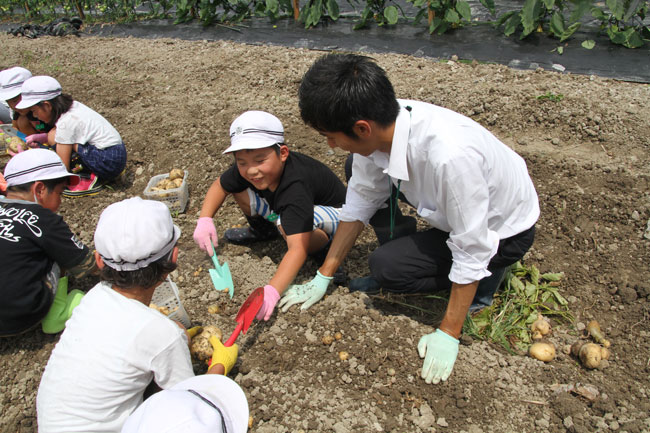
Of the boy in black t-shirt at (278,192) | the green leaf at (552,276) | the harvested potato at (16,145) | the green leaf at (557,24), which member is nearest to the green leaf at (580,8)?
the green leaf at (557,24)

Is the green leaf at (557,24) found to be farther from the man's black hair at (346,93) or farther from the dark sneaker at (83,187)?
the dark sneaker at (83,187)

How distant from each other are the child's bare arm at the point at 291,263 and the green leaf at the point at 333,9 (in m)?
4.74

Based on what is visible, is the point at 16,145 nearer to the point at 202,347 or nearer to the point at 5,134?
the point at 5,134

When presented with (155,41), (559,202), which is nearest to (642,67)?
(559,202)

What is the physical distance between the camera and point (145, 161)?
12.5ft

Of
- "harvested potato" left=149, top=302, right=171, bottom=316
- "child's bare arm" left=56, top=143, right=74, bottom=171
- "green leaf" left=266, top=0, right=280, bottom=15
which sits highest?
"green leaf" left=266, top=0, right=280, bottom=15

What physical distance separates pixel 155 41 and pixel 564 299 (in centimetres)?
645

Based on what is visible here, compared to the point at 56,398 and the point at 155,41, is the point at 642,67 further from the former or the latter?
the point at 155,41

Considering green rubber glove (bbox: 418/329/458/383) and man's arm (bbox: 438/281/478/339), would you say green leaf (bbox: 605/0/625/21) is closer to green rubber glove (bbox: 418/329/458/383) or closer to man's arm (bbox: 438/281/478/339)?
man's arm (bbox: 438/281/478/339)

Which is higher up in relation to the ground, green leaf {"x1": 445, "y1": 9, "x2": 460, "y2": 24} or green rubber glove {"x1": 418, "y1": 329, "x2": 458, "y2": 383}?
green leaf {"x1": 445, "y1": 9, "x2": 460, "y2": 24}

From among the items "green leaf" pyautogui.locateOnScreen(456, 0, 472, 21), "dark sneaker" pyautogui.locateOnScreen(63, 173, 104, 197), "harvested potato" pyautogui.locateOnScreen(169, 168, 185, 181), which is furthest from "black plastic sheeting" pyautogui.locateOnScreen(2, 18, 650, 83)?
"dark sneaker" pyautogui.locateOnScreen(63, 173, 104, 197)

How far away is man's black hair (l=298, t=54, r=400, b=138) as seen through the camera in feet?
5.20

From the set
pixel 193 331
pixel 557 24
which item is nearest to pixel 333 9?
pixel 557 24

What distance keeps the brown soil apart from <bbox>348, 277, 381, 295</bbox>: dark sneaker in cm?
8
